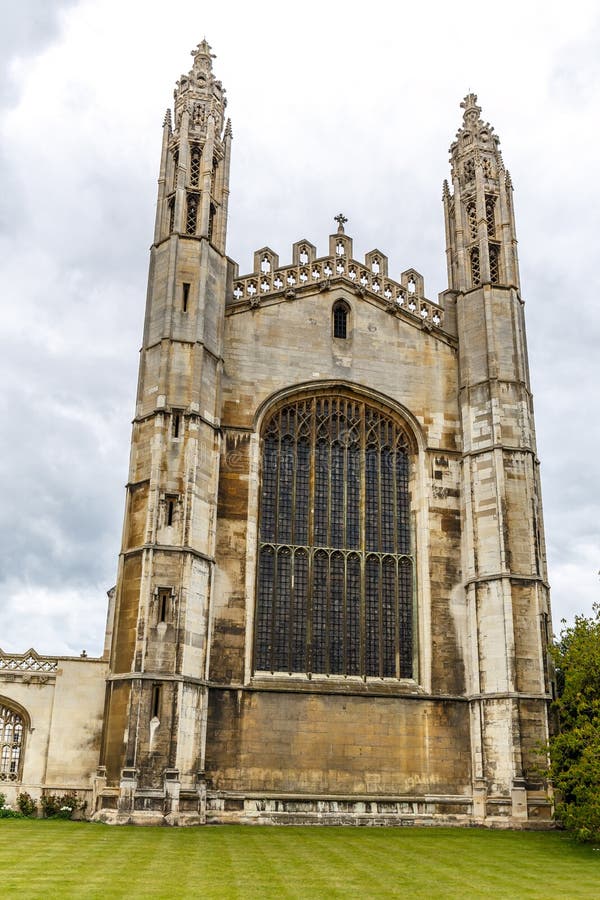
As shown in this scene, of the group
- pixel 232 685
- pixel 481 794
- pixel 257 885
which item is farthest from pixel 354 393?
pixel 257 885

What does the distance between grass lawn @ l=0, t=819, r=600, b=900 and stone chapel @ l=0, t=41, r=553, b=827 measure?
93.0 inches

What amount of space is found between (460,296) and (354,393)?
5.53 metres

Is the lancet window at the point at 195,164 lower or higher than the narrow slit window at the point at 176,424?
higher

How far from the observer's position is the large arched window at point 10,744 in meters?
23.3

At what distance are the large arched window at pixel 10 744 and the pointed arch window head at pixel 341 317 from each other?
15121 millimetres

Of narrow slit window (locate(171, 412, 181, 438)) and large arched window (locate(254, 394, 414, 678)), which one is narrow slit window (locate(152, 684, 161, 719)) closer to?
large arched window (locate(254, 394, 414, 678))

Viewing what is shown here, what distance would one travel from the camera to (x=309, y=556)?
26188mm

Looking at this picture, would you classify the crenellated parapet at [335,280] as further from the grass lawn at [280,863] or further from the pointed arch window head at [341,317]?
the grass lawn at [280,863]

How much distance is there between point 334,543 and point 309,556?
925mm

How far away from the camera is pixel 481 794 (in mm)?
23969

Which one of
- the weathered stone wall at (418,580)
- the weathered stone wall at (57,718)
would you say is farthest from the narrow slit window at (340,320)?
the weathered stone wall at (57,718)

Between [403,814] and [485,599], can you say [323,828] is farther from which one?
[485,599]

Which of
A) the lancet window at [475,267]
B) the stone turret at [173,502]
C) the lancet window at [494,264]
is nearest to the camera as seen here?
the stone turret at [173,502]

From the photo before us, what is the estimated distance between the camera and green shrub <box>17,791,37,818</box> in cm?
2244
